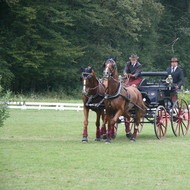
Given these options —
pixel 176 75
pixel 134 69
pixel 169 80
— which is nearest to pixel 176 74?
pixel 176 75

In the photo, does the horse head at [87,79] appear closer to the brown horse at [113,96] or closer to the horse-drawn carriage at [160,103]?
the brown horse at [113,96]

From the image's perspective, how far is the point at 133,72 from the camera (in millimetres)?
16766

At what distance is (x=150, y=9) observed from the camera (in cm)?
5256

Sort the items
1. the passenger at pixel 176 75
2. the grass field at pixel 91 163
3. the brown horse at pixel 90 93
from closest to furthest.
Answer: the grass field at pixel 91 163, the brown horse at pixel 90 93, the passenger at pixel 176 75

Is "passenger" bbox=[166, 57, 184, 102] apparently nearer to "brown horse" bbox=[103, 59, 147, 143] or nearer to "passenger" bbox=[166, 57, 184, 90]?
"passenger" bbox=[166, 57, 184, 90]

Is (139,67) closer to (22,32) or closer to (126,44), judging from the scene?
(22,32)

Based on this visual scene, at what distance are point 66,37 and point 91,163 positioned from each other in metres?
38.6

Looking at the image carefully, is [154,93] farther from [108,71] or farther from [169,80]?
[108,71]

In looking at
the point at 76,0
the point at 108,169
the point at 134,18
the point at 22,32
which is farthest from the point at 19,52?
the point at 108,169

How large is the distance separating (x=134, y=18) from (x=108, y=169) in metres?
41.6

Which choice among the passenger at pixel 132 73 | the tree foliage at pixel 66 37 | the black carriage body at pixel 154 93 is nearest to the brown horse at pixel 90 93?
the passenger at pixel 132 73

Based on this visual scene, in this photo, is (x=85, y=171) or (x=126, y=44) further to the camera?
(x=126, y=44)

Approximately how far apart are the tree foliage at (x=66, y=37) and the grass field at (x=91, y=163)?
28080mm

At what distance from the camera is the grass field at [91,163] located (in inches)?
359
